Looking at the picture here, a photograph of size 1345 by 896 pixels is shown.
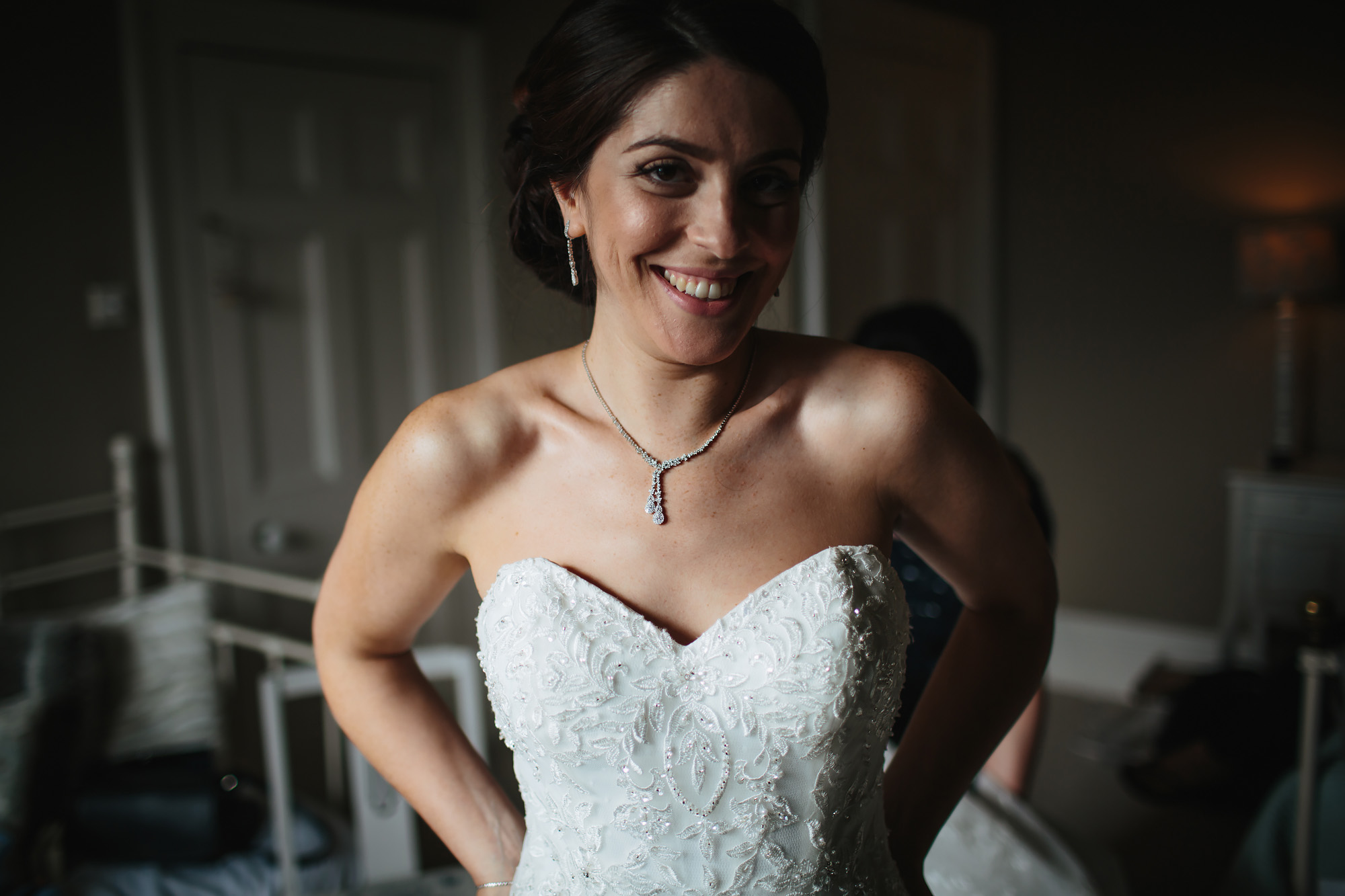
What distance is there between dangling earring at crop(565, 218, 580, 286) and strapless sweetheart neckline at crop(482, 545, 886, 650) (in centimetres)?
28

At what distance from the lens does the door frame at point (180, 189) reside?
2.60 metres

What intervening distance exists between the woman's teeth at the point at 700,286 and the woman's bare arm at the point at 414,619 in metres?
0.27

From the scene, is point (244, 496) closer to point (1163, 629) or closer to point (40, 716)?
point (40, 716)

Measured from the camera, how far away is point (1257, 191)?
12.2 ft

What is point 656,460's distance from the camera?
943 mm

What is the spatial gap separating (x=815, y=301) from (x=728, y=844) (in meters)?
2.19

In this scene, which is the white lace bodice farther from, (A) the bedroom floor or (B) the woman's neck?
(A) the bedroom floor

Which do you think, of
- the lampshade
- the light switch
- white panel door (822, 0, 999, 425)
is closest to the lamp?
the lampshade

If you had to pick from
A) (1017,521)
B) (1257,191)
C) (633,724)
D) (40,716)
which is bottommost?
(40,716)

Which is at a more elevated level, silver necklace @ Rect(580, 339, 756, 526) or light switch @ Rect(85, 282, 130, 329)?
light switch @ Rect(85, 282, 130, 329)

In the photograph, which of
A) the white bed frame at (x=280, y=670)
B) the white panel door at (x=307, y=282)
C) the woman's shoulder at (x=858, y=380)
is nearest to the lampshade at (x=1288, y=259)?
the white panel door at (x=307, y=282)

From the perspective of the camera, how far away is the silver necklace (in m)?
0.92

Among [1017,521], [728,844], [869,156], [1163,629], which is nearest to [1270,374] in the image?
[1163,629]

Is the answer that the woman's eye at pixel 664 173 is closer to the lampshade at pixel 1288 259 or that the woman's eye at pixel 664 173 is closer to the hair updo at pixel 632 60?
the hair updo at pixel 632 60
